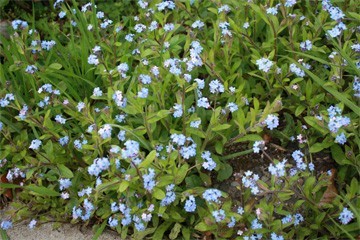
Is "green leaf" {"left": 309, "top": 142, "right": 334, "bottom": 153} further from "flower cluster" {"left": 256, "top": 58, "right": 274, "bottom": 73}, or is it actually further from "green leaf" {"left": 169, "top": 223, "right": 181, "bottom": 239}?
"green leaf" {"left": 169, "top": 223, "right": 181, "bottom": 239}

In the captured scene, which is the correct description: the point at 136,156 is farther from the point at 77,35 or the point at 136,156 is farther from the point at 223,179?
the point at 77,35

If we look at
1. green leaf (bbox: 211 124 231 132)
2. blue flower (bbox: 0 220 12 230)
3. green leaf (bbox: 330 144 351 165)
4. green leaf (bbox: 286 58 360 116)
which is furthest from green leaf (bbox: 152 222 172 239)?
green leaf (bbox: 286 58 360 116)

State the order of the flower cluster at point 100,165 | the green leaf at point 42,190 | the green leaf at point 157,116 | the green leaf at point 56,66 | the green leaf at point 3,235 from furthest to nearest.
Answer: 1. the green leaf at point 56,66
2. the green leaf at point 3,235
3. the green leaf at point 42,190
4. the green leaf at point 157,116
5. the flower cluster at point 100,165

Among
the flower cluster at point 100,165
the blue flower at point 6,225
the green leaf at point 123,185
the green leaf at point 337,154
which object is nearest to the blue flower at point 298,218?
the green leaf at point 337,154

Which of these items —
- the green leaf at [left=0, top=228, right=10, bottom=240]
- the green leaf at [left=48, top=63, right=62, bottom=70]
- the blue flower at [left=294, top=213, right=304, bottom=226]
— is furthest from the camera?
the green leaf at [left=48, top=63, right=62, bottom=70]

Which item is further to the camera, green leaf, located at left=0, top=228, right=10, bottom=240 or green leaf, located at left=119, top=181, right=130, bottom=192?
green leaf, located at left=0, top=228, right=10, bottom=240

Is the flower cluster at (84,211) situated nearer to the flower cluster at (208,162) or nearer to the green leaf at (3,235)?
the green leaf at (3,235)

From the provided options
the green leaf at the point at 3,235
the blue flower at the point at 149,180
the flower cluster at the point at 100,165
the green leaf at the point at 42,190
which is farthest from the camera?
the green leaf at the point at 3,235
